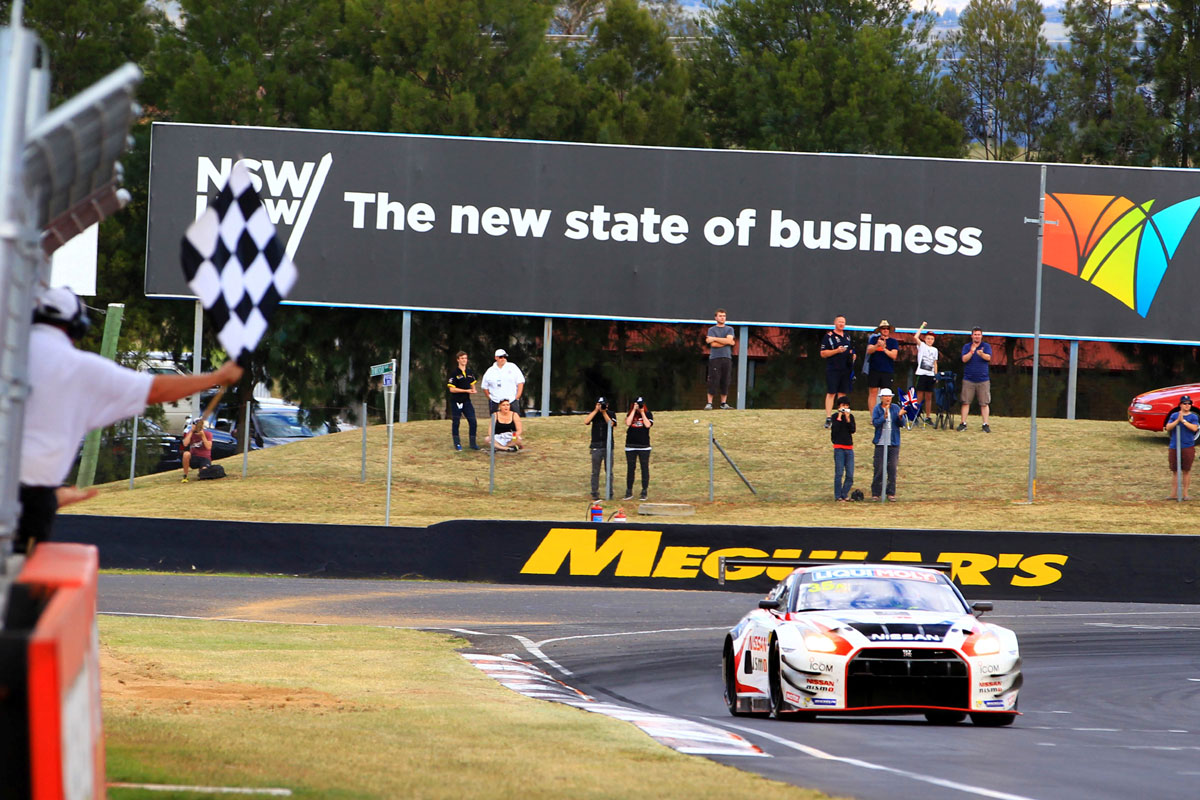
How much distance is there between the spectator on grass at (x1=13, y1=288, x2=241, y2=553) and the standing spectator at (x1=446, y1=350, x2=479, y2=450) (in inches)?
859

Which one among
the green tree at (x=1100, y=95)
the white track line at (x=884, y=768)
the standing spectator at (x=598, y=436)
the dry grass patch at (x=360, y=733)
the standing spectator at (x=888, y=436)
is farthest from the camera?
the green tree at (x=1100, y=95)

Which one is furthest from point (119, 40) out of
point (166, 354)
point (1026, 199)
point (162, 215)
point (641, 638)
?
point (641, 638)

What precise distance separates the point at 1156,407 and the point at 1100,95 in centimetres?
2021

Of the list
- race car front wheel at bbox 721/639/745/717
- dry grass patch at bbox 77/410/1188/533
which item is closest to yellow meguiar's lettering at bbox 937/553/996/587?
dry grass patch at bbox 77/410/1188/533

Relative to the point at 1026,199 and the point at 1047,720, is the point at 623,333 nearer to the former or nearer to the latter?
the point at 1026,199

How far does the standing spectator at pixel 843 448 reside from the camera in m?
25.2

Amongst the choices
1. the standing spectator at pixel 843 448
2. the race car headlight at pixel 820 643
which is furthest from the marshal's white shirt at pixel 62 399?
the standing spectator at pixel 843 448

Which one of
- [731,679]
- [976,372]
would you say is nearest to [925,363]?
[976,372]

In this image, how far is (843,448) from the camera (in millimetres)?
25969

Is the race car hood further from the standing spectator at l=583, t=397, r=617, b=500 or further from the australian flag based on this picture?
the australian flag

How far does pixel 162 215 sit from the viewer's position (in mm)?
31641

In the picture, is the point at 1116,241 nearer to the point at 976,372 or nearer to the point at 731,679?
the point at 976,372

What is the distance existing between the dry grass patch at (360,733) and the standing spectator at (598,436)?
1160 cm

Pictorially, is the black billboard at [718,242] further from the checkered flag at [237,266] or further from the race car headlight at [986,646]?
the checkered flag at [237,266]
